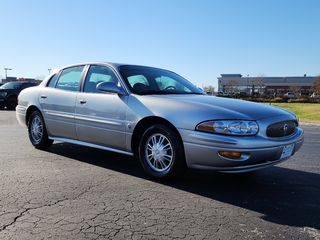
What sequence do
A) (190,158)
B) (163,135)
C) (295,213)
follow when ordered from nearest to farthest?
1. (295,213)
2. (190,158)
3. (163,135)

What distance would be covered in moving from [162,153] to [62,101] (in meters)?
2.16

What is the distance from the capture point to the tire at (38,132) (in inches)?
221

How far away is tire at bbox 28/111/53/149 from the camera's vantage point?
5621mm

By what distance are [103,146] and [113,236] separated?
7.36ft

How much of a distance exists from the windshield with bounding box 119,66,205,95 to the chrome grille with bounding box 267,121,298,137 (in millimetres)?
1604

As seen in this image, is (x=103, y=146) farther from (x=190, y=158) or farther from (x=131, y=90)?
(x=190, y=158)

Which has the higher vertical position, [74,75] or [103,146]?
[74,75]

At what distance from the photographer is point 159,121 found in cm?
402

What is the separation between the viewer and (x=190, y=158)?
366 centimetres

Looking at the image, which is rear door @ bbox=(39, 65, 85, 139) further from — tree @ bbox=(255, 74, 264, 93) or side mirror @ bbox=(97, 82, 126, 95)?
tree @ bbox=(255, 74, 264, 93)

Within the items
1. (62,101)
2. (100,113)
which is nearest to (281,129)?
(100,113)

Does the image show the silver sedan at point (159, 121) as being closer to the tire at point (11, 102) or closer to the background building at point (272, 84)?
the tire at point (11, 102)

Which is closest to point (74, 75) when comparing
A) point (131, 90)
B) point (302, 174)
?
point (131, 90)

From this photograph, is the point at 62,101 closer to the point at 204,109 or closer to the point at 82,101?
the point at 82,101
